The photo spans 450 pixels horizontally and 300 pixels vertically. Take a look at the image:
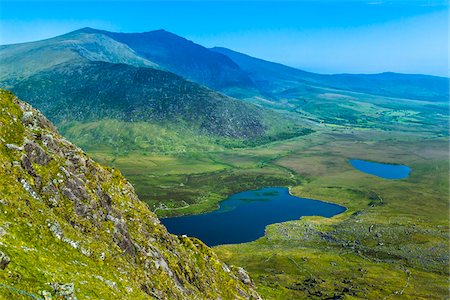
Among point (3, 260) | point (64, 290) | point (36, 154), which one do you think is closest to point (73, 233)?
point (36, 154)

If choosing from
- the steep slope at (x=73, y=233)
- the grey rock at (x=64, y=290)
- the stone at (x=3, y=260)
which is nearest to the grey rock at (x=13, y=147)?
the steep slope at (x=73, y=233)

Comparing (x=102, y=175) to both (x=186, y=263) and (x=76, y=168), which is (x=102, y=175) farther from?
(x=186, y=263)

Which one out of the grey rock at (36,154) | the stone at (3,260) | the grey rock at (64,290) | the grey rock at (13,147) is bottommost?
the grey rock at (64,290)

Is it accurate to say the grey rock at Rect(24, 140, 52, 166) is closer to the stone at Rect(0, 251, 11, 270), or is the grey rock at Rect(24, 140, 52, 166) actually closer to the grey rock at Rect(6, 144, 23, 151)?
the grey rock at Rect(6, 144, 23, 151)

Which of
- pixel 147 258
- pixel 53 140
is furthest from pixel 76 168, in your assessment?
pixel 147 258

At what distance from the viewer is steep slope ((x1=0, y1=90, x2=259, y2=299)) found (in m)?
36.8

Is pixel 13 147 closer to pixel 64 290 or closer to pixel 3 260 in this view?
pixel 3 260

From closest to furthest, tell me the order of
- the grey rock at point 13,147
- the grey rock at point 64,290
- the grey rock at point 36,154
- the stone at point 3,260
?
the stone at point 3,260, the grey rock at point 64,290, the grey rock at point 13,147, the grey rock at point 36,154

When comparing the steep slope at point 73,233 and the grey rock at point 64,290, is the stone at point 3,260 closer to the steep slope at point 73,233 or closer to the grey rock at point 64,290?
the steep slope at point 73,233

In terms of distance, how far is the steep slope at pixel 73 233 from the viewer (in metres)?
36.8

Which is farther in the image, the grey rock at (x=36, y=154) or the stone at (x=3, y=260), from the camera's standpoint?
the grey rock at (x=36, y=154)

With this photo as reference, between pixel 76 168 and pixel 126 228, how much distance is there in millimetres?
12209

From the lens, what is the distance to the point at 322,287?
12788 cm

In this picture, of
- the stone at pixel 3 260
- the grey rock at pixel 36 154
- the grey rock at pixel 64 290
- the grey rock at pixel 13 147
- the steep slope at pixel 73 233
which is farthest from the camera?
the grey rock at pixel 36 154
